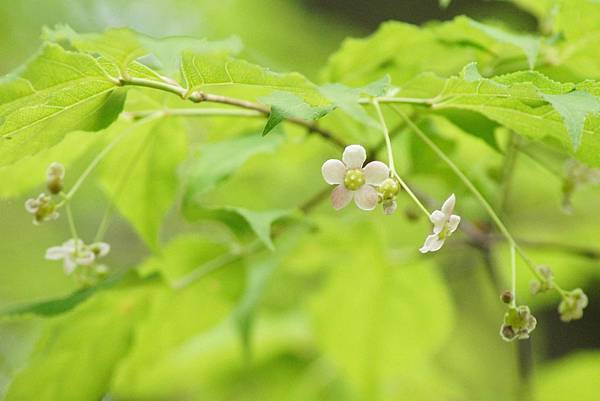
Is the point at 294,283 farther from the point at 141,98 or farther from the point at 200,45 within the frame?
the point at 200,45

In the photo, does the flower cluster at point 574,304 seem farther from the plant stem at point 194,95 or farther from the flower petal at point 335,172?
the plant stem at point 194,95

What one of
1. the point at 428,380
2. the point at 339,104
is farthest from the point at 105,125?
the point at 428,380

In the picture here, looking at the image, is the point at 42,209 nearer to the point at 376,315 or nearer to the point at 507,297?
the point at 507,297

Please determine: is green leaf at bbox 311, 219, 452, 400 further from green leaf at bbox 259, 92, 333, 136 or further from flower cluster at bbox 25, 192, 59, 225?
green leaf at bbox 259, 92, 333, 136

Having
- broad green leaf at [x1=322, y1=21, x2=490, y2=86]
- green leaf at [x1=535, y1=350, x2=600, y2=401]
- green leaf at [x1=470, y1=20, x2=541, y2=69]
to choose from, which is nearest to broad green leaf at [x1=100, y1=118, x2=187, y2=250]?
broad green leaf at [x1=322, y1=21, x2=490, y2=86]

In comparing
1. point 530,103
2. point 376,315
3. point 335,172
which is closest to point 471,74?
point 530,103

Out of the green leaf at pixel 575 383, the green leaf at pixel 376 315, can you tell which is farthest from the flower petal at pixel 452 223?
the green leaf at pixel 575 383
